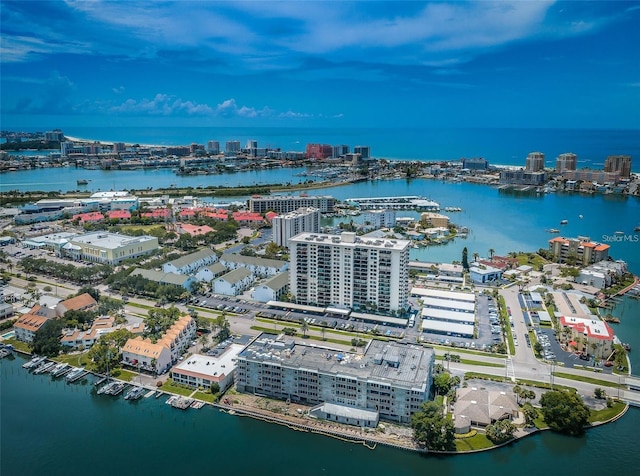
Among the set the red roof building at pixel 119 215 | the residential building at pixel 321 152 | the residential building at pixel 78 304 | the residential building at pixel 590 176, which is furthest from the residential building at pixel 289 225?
the residential building at pixel 321 152

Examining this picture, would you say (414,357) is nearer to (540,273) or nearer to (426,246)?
(540,273)

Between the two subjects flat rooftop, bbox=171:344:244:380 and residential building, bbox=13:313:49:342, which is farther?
residential building, bbox=13:313:49:342

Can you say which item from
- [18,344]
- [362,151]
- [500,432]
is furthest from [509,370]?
[362,151]

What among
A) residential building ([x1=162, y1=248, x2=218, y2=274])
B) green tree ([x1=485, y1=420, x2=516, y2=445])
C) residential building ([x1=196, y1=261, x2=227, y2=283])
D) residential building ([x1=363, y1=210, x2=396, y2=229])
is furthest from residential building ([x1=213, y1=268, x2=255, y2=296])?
residential building ([x1=363, y1=210, x2=396, y2=229])

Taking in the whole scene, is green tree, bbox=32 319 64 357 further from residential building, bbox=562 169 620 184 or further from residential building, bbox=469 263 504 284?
residential building, bbox=562 169 620 184

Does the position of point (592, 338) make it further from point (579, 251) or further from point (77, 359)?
point (77, 359)

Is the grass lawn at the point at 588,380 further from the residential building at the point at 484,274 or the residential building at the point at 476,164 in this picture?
the residential building at the point at 476,164

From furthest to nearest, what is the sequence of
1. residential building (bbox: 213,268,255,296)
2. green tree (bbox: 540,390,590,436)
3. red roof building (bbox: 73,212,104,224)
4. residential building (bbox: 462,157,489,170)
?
residential building (bbox: 462,157,489,170)
red roof building (bbox: 73,212,104,224)
residential building (bbox: 213,268,255,296)
green tree (bbox: 540,390,590,436)
